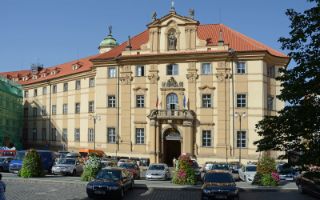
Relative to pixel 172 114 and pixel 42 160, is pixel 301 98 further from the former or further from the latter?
pixel 172 114

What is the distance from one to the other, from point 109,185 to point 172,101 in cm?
3235

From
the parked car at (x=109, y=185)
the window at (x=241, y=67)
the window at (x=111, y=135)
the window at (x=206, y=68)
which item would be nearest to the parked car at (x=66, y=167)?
the parked car at (x=109, y=185)

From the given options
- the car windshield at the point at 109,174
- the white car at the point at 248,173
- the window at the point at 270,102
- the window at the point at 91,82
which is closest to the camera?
the car windshield at the point at 109,174

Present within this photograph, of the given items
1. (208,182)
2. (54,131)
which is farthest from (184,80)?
(208,182)

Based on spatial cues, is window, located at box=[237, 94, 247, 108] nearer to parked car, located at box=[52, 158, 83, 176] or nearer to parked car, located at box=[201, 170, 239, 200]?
parked car, located at box=[52, 158, 83, 176]

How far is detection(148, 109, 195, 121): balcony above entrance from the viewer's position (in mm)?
52219

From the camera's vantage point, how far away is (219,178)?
23031 mm

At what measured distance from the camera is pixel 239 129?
168 feet

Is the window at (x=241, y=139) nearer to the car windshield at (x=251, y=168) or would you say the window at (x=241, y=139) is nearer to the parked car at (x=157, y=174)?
the car windshield at (x=251, y=168)

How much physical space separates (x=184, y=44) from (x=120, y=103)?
1127 cm

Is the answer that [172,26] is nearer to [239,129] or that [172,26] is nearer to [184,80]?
[184,80]

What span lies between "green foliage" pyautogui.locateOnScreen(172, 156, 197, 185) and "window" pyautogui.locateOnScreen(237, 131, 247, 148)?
22025mm

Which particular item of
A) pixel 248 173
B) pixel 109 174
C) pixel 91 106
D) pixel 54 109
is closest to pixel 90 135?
pixel 91 106

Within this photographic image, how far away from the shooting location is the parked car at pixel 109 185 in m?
22.1
